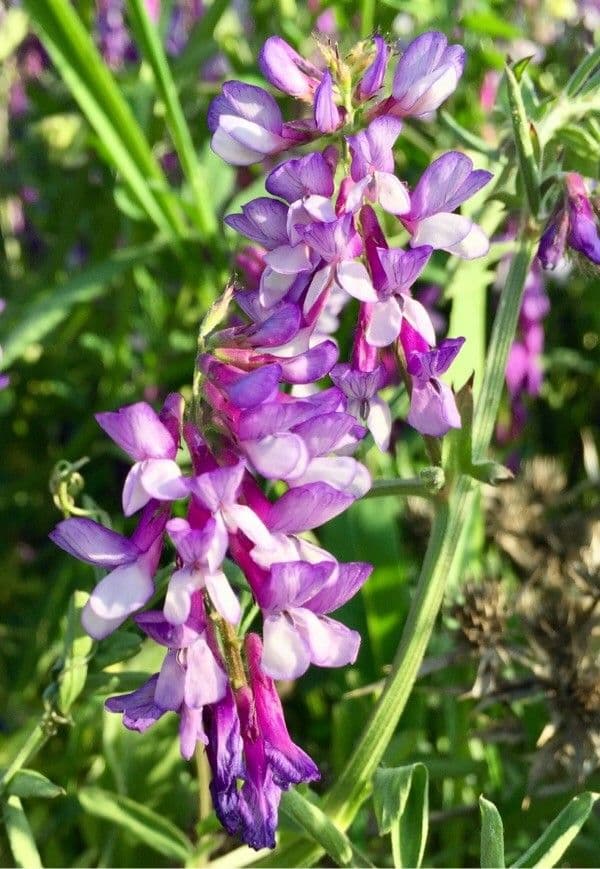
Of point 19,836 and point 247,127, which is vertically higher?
point 247,127

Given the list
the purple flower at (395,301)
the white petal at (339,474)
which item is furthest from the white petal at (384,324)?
the white petal at (339,474)

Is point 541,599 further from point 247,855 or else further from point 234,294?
point 234,294


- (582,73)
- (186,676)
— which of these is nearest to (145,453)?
(186,676)

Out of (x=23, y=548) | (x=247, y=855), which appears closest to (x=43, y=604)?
(x=23, y=548)

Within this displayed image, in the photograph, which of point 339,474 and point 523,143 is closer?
point 339,474

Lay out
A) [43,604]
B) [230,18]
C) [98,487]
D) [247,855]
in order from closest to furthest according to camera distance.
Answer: [247,855] < [43,604] < [98,487] < [230,18]

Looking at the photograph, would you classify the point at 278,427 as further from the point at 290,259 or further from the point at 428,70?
the point at 428,70

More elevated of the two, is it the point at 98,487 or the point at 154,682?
the point at 154,682

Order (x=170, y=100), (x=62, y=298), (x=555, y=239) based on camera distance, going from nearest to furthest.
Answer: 1. (x=555, y=239)
2. (x=170, y=100)
3. (x=62, y=298)
